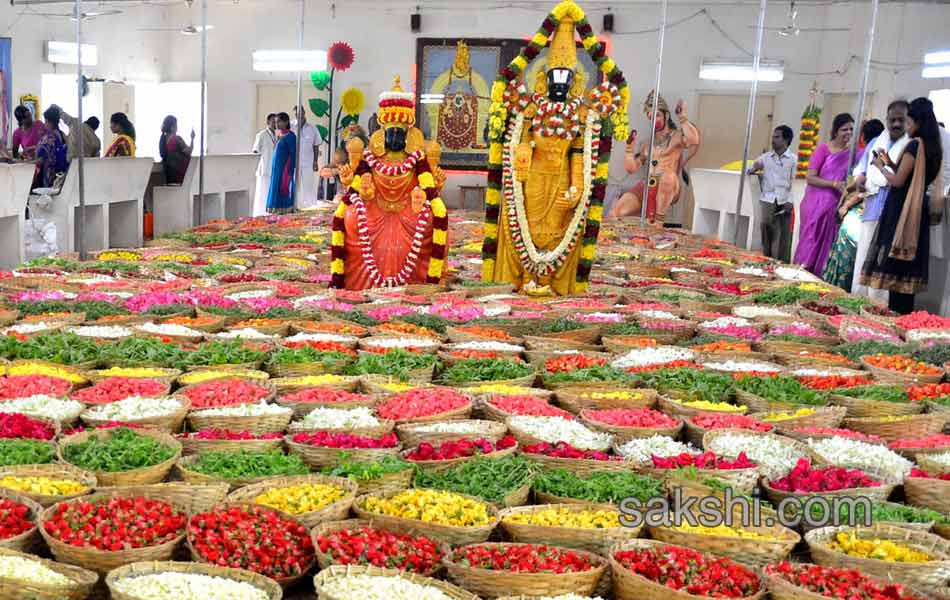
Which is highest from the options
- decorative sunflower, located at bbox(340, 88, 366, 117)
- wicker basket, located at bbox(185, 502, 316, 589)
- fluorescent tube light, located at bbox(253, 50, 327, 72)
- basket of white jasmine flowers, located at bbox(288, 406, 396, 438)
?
fluorescent tube light, located at bbox(253, 50, 327, 72)

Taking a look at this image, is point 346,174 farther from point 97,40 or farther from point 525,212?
point 97,40

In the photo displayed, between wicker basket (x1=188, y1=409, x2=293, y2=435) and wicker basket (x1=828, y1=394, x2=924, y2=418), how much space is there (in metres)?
2.80

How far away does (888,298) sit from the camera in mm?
9406

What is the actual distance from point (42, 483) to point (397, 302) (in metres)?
4.09

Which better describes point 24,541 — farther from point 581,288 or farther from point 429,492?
point 581,288

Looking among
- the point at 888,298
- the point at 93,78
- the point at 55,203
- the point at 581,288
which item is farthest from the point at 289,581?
the point at 93,78

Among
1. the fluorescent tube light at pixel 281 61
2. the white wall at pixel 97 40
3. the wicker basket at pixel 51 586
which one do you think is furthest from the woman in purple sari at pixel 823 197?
the white wall at pixel 97 40

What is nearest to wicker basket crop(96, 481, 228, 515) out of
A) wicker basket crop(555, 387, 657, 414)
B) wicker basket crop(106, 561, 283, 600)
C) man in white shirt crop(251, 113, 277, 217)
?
wicker basket crop(106, 561, 283, 600)

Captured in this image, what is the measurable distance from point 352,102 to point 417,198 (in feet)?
31.8

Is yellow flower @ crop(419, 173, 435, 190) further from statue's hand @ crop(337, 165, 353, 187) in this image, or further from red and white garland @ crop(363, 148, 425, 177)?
statue's hand @ crop(337, 165, 353, 187)

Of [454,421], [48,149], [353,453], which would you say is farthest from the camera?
[48,149]

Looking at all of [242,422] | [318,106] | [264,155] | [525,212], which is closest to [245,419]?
[242,422]

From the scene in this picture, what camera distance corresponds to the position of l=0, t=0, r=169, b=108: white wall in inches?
625

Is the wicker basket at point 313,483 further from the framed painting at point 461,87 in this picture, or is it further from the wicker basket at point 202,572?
the framed painting at point 461,87
